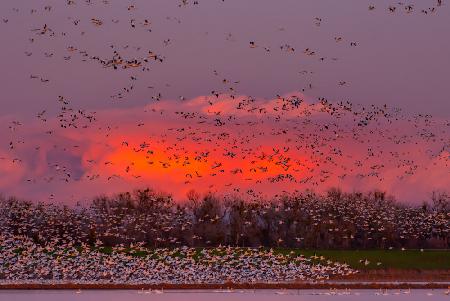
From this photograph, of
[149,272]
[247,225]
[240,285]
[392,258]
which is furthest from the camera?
[247,225]

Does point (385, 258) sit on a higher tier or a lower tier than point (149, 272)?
higher

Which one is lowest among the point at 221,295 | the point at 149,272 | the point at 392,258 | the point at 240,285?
the point at 221,295

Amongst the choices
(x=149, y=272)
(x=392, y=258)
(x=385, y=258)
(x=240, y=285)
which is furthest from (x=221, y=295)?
(x=392, y=258)

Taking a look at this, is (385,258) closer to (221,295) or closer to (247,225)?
(247,225)

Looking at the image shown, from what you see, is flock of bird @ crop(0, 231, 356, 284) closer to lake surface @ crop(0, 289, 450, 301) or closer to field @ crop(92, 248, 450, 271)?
lake surface @ crop(0, 289, 450, 301)

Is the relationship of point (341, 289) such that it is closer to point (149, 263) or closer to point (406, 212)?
point (149, 263)

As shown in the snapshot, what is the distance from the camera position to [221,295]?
72.5 m

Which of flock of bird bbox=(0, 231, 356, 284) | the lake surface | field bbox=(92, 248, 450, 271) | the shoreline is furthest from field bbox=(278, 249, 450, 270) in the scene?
the lake surface

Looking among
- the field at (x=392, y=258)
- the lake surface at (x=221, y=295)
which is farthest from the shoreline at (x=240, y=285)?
the field at (x=392, y=258)

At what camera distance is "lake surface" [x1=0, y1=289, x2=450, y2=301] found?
69.3 metres

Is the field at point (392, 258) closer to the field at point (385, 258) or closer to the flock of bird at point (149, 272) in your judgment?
the field at point (385, 258)

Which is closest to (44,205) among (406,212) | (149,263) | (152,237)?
(152,237)

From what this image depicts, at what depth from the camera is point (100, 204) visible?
145500mm

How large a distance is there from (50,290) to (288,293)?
19441mm
